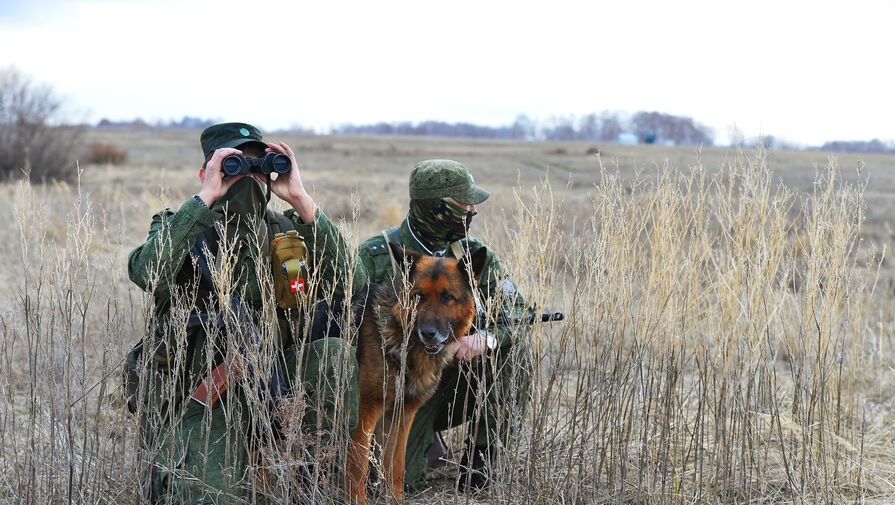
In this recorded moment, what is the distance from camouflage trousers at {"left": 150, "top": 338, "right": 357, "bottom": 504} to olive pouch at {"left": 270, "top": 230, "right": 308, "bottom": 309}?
0.24 meters

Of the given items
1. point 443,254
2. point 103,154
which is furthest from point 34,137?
point 443,254

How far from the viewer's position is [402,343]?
134 inches

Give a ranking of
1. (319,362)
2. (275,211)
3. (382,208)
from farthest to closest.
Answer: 1. (382,208)
2. (275,211)
3. (319,362)

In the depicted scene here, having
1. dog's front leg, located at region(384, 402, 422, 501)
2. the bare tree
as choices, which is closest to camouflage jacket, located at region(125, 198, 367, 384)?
dog's front leg, located at region(384, 402, 422, 501)

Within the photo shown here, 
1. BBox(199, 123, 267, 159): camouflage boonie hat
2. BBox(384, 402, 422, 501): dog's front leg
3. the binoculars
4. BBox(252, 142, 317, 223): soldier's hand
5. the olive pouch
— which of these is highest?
BBox(199, 123, 267, 159): camouflage boonie hat

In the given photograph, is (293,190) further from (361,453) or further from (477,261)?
(361,453)

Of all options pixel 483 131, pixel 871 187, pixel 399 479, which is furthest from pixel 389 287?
pixel 483 131

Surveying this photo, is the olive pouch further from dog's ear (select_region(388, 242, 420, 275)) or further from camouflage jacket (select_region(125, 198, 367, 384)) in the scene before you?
dog's ear (select_region(388, 242, 420, 275))

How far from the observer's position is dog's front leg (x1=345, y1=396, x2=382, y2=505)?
3.33 m

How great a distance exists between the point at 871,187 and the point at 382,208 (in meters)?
18.5

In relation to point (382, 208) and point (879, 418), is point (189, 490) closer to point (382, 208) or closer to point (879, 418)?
point (879, 418)

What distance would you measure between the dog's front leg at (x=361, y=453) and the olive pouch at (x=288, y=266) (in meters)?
0.63

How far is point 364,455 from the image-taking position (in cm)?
342

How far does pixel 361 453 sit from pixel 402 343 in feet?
1.82
